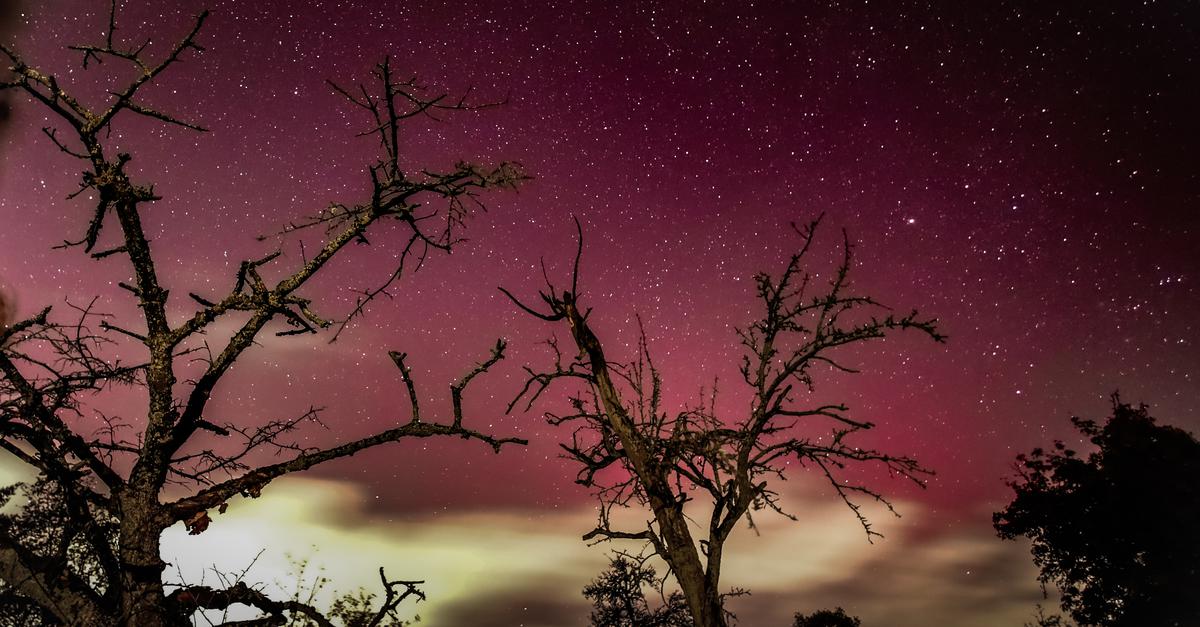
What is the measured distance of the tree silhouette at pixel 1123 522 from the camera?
31.1 m

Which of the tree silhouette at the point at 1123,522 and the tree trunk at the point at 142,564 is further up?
the tree silhouette at the point at 1123,522

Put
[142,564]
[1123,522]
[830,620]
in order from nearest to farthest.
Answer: [142,564]
[1123,522]
[830,620]

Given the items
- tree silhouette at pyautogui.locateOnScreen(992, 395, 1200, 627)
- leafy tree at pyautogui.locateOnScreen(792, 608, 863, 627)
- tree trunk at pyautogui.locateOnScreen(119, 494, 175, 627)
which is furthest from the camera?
leafy tree at pyautogui.locateOnScreen(792, 608, 863, 627)

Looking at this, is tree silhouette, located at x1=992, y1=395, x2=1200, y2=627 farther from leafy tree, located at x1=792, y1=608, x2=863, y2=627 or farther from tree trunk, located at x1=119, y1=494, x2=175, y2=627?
tree trunk, located at x1=119, y1=494, x2=175, y2=627

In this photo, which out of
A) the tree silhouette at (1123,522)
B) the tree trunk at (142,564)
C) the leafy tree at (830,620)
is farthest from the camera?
the leafy tree at (830,620)

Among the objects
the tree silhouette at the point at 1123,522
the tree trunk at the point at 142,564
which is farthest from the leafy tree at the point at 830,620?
the tree trunk at the point at 142,564

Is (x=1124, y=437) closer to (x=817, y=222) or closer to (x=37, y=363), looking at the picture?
(x=817, y=222)

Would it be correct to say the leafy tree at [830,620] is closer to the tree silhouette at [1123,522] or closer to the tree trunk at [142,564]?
the tree silhouette at [1123,522]

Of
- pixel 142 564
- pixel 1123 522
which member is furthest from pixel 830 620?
pixel 142 564

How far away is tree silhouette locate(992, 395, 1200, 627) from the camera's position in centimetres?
3114

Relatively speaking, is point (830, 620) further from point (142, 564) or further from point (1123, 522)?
point (142, 564)

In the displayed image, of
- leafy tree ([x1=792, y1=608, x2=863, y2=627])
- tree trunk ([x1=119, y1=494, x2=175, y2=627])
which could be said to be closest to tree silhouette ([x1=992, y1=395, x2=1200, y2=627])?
leafy tree ([x1=792, y1=608, x2=863, y2=627])

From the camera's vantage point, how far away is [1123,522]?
106ft

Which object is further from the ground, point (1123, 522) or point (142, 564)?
point (1123, 522)
